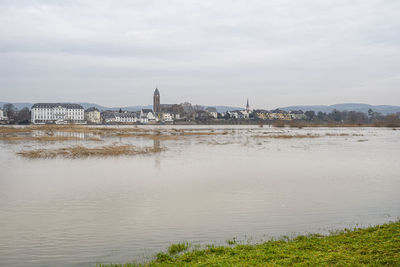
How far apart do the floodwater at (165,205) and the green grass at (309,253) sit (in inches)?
40.4

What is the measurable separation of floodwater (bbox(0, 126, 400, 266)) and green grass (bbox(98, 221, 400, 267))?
40.4 inches

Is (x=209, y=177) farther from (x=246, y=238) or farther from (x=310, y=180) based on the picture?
(x=246, y=238)

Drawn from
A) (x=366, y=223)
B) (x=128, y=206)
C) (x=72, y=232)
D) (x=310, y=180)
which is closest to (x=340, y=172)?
(x=310, y=180)

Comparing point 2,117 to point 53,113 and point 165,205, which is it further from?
point 165,205

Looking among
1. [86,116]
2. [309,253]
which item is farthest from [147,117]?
[309,253]

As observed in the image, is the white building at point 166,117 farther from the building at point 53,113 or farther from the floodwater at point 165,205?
the floodwater at point 165,205

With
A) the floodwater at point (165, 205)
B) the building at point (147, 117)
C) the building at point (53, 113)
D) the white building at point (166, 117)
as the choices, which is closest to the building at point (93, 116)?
the building at point (53, 113)

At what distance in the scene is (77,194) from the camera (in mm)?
14594

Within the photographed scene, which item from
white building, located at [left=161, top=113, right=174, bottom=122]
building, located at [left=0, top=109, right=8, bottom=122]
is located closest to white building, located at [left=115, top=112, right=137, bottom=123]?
A: white building, located at [left=161, top=113, right=174, bottom=122]

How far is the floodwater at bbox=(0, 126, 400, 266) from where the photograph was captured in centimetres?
877

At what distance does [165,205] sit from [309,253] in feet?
22.6

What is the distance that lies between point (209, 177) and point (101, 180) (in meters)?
5.73

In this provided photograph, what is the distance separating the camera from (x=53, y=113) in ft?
535

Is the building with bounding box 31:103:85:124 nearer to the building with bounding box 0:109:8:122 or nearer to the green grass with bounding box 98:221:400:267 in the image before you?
the building with bounding box 0:109:8:122
